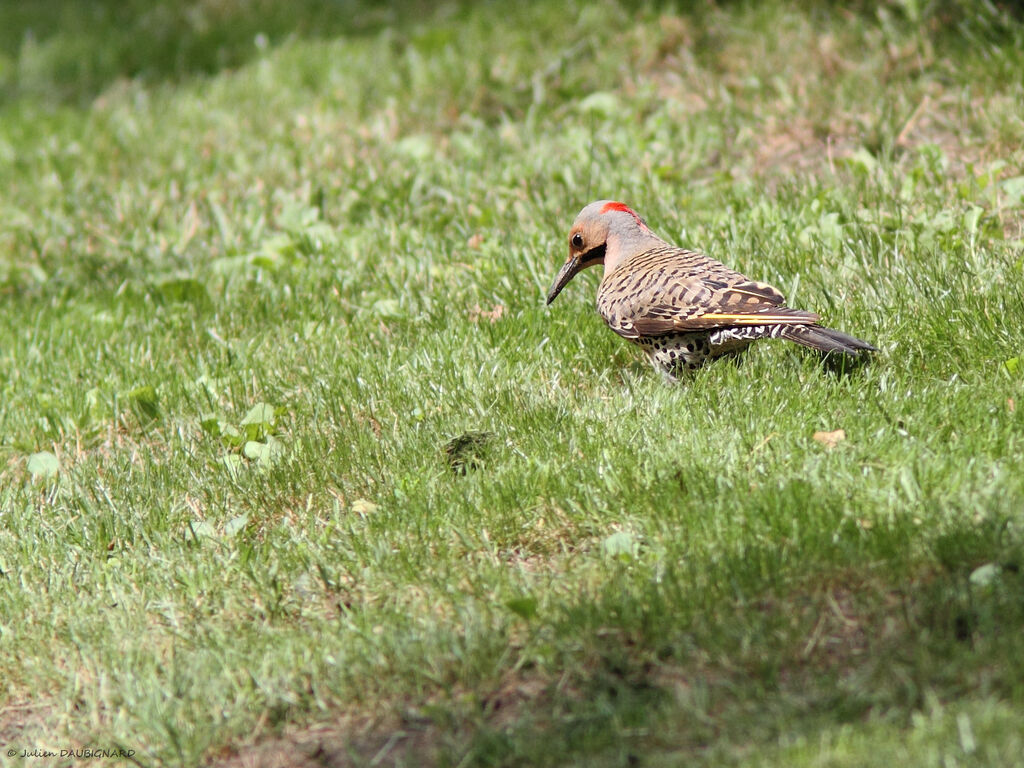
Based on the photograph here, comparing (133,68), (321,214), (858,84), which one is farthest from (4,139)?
(858,84)

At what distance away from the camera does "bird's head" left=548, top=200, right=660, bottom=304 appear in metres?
5.69

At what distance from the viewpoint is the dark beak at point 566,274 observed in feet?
18.8

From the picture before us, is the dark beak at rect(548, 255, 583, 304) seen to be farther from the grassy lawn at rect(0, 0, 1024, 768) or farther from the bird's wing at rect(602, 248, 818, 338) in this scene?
the bird's wing at rect(602, 248, 818, 338)

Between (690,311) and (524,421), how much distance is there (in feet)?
2.86

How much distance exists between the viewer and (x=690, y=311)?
484 cm

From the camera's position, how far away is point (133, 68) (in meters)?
11.4

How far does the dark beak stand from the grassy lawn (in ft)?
0.54

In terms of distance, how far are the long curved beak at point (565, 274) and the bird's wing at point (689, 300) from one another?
0.48 m

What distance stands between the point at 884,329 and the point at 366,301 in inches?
113

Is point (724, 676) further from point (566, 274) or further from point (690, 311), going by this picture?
point (566, 274)

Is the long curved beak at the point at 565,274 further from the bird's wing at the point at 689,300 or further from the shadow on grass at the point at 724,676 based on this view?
the shadow on grass at the point at 724,676

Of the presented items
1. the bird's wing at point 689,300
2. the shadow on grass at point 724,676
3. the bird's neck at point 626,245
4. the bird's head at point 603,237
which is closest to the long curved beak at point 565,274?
the bird's head at point 603,237

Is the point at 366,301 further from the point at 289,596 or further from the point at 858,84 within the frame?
the point at 858,84

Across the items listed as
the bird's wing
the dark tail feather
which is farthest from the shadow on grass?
the bird's wing
